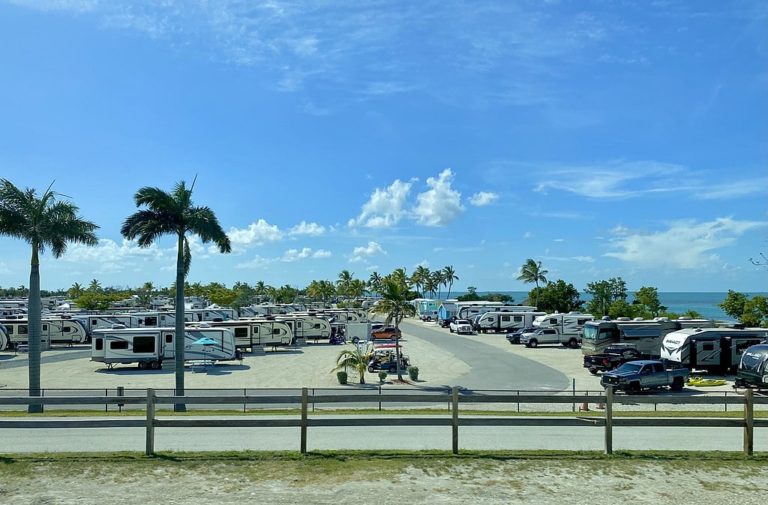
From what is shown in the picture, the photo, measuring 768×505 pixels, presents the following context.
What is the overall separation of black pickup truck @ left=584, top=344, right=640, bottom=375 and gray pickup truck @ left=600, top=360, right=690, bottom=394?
5.68 m

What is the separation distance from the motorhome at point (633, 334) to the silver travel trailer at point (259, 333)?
1003 inches

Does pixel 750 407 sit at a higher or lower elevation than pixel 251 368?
higher

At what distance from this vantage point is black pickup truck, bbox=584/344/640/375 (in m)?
35.1

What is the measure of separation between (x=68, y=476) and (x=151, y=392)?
1.81 meters

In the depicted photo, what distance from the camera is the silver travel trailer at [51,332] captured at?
51.3 metres

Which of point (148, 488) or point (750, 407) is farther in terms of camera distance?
point (750, 407)

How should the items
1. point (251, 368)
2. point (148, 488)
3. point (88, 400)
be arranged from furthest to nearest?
point (251, 368), point (88, 400), point (148, 488)

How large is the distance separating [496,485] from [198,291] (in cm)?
14863

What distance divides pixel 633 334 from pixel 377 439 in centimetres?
3172

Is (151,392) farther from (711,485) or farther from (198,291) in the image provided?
(198,291)

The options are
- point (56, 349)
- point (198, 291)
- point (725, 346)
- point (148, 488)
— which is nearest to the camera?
point (148, 488)

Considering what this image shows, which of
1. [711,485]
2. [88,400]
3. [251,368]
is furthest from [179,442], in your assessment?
[251,368]

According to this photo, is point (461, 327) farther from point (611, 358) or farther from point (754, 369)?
point (754, 369)

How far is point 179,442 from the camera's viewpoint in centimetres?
1212
